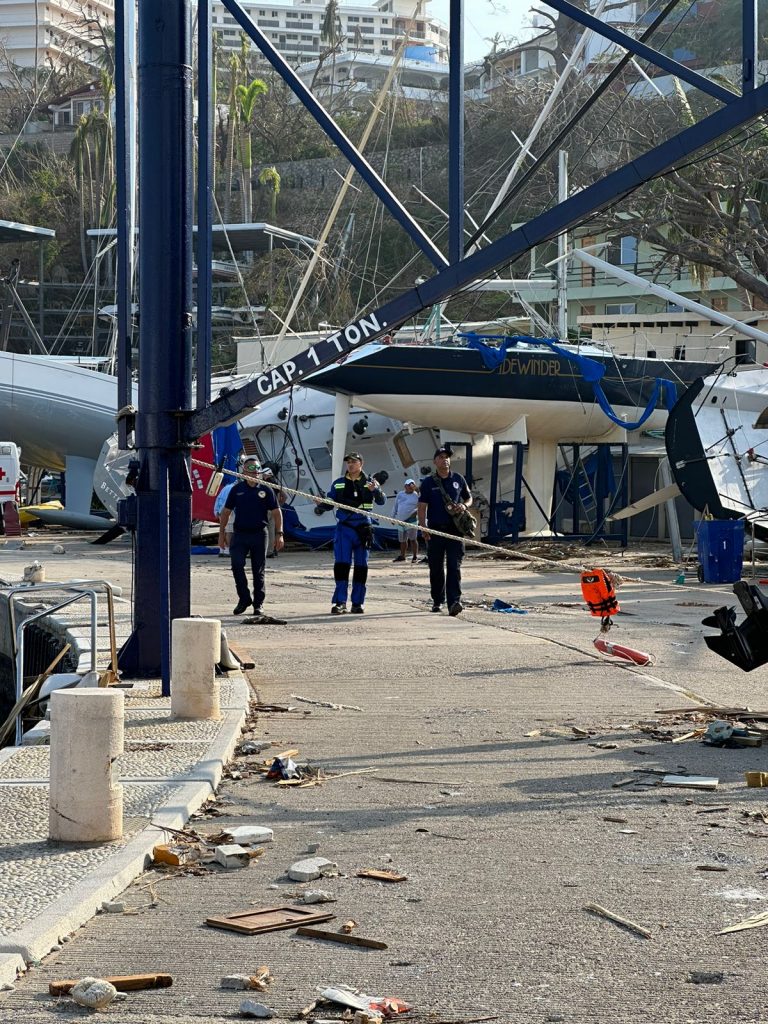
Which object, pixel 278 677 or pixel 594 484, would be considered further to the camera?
pixel 594 484

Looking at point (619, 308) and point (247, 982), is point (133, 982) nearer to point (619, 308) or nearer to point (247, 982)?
point (247, 982)

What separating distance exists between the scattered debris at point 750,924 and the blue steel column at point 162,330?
6360 mm

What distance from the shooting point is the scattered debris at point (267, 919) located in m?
5.27

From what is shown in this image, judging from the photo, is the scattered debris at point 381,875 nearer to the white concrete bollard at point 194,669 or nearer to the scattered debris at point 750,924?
the scattered debris at point 750,924

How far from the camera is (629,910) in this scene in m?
5.51

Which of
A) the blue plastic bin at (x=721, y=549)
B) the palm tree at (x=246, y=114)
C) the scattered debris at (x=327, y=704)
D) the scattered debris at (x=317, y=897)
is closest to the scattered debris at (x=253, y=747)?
the scattered debris at (x=327, y=704)

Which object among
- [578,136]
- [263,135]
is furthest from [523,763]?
[263,135]

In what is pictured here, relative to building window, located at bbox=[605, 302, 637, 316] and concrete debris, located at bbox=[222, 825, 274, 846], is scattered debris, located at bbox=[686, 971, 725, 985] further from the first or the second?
building window, located at bbox=[605, 302, 637, 316]

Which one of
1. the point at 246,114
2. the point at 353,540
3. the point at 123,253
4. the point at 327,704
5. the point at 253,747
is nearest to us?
the point at 253,747

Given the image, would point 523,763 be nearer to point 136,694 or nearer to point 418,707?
point 418,707

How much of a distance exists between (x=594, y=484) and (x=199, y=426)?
2490 cm

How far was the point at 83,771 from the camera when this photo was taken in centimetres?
641

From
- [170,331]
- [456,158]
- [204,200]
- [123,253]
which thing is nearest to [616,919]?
[456,158]

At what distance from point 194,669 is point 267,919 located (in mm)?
4232
